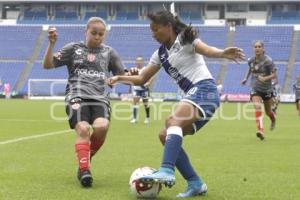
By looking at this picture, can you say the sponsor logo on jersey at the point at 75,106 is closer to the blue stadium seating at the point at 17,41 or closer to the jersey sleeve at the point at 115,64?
the jersey sleeve at the point at 115,64

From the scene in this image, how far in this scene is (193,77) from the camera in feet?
18.6

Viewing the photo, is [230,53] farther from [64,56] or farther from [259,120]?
[259,120]

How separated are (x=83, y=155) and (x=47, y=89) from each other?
3656 centimetres

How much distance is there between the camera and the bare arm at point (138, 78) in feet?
20.2

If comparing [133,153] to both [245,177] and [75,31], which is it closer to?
[245,177]

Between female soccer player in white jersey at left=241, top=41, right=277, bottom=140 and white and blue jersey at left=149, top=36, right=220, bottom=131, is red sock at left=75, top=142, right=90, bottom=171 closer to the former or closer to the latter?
white and blue jersey at left=149, top=36, right=220, bottom=131

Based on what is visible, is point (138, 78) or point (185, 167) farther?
point (138, 78)

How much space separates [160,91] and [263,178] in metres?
38.3

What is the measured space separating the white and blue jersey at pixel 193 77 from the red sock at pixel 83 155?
50.1 inches

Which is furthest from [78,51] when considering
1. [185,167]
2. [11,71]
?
[11,71]

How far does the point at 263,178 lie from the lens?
666cm

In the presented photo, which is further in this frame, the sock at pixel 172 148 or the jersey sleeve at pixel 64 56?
the jersey sleeve at pixel 64 56

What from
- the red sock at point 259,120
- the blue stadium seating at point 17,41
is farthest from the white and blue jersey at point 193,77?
the blue stadium seating at point 17,41

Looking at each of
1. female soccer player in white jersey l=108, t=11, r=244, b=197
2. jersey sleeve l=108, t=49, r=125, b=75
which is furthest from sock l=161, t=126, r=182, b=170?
jersey sleeve l=108, t=49, r=125, b=75
